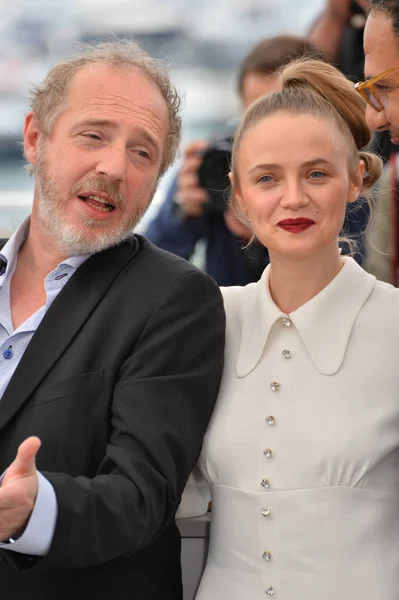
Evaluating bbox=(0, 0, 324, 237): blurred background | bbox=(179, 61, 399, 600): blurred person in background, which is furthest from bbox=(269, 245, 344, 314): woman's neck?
bbox=(0, 0, 324, 237): blurred background

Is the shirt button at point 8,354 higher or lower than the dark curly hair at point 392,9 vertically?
lower

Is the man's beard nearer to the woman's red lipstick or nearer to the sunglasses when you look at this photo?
the woman's red lipstick

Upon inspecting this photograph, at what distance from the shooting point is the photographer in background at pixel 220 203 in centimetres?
235

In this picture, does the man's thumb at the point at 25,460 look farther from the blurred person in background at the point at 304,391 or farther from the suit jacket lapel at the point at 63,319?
the blurred person in background at the point at 304,391

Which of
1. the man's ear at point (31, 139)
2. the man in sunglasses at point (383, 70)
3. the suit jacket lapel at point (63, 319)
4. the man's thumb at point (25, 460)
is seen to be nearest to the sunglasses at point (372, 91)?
the man in sunglasses at point (383, 70)

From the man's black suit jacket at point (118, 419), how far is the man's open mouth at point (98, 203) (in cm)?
16

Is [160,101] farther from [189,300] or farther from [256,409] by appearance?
[256,409]

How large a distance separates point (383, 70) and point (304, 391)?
66 cm

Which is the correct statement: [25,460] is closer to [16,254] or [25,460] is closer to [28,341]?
[28,341]

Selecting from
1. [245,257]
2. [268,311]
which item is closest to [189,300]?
[268,311]

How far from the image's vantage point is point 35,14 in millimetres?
3469

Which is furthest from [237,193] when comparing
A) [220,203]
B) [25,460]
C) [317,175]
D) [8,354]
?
[220,203]

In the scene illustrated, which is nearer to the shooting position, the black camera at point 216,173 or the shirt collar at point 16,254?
Answer: the shirt collar at point 16,254

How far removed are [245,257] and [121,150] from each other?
2.61 feet
